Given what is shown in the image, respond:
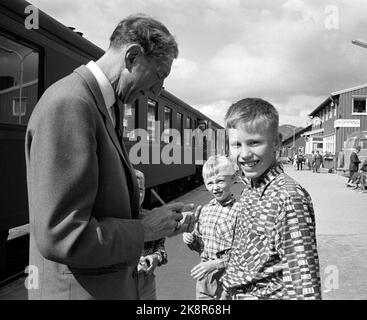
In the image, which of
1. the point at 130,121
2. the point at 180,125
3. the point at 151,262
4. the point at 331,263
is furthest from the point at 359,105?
the point at 151,262

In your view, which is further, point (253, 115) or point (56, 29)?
point (56, 29)

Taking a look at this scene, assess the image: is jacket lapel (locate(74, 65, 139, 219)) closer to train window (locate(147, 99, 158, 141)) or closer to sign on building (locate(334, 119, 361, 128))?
train window (locate(147, 99, 158, 141))

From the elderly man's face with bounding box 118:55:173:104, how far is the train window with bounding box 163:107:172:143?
9.81 m

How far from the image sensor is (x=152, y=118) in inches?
407

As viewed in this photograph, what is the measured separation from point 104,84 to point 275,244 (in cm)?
95

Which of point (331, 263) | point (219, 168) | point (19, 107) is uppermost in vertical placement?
point (19, 107)

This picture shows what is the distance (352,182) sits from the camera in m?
19.1

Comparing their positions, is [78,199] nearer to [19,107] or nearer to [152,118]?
[19,107]

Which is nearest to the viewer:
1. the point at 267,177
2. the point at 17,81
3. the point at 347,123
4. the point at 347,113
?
the point at 267,177

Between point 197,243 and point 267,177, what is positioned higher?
point 267,177

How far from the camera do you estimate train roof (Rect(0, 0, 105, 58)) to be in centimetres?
456

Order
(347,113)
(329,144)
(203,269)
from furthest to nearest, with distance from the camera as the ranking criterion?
(329,144), (347,113), (203,269)
